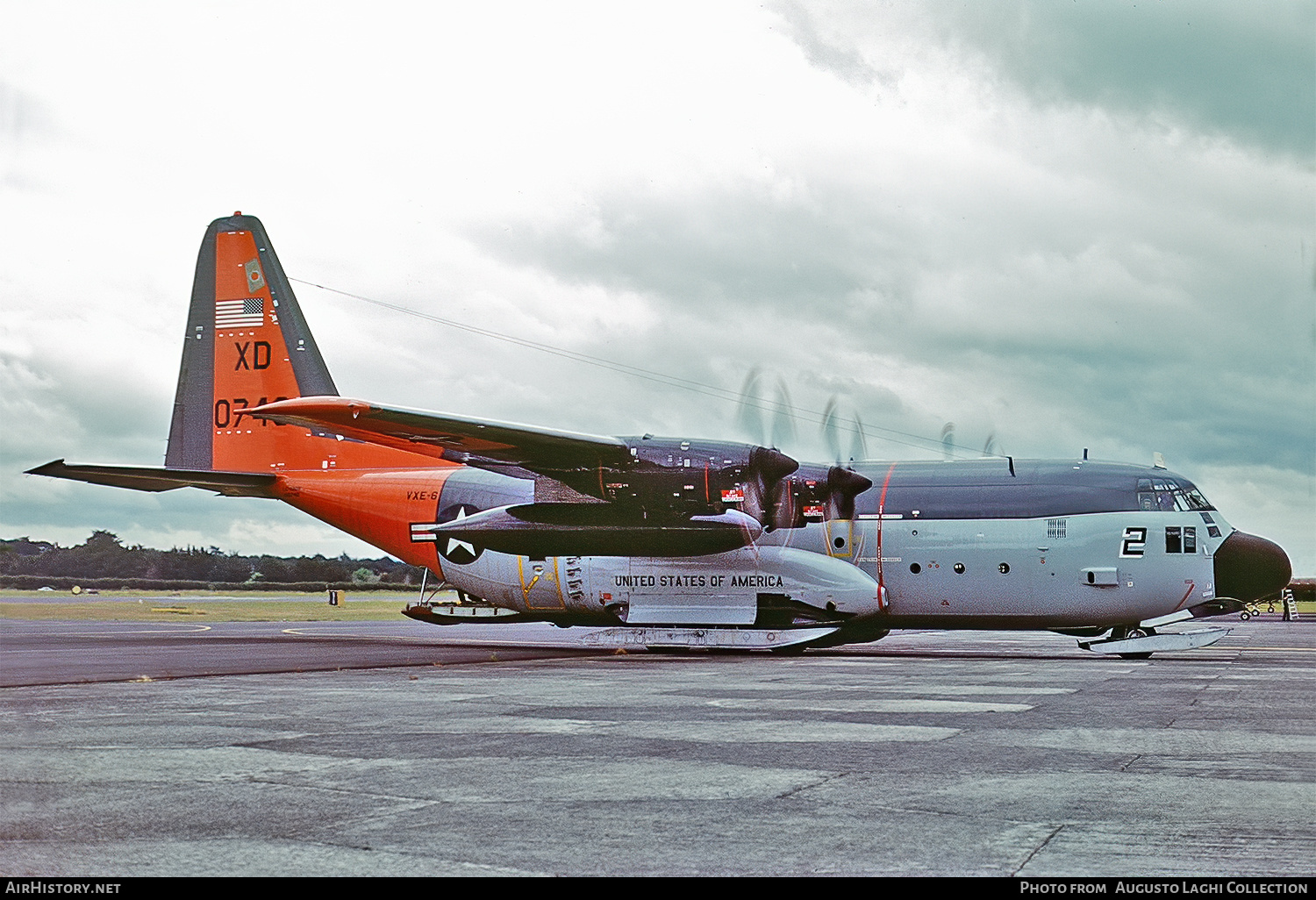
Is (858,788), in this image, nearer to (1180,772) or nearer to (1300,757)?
(1180,772)

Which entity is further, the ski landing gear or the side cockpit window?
the side cockpit window

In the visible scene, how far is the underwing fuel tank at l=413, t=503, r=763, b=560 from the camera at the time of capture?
26.3 m

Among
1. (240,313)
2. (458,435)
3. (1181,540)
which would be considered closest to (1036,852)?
(458,435)

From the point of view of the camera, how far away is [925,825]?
686 centimetres

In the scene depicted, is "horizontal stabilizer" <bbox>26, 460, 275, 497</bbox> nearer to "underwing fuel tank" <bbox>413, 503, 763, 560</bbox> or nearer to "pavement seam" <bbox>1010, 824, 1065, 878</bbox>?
"underwing fuel tank" <bbox>413, 503, 763, 560</bbox>

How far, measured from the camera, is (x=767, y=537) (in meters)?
27.7

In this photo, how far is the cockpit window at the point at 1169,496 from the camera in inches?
1015

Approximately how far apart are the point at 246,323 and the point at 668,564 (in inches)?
554

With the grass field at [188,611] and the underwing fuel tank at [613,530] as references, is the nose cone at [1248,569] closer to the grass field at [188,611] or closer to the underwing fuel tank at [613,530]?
the underwing fuel tank at [613,530]

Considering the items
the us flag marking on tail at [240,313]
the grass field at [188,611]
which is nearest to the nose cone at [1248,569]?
the grass field at [188,611]

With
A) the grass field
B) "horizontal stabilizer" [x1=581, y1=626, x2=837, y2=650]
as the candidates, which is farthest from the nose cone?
the grass field

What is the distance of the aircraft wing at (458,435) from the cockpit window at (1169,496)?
448 inches

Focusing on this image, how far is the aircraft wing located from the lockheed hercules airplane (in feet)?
0.17
